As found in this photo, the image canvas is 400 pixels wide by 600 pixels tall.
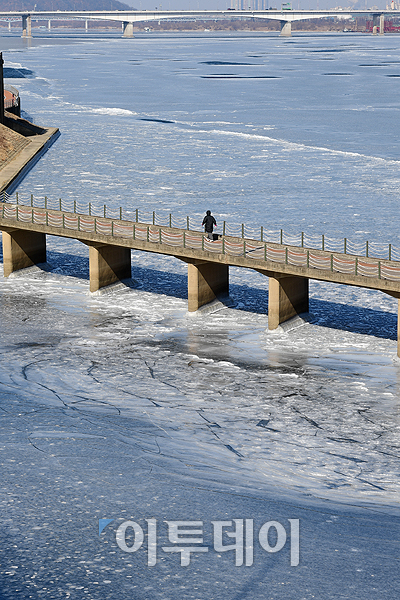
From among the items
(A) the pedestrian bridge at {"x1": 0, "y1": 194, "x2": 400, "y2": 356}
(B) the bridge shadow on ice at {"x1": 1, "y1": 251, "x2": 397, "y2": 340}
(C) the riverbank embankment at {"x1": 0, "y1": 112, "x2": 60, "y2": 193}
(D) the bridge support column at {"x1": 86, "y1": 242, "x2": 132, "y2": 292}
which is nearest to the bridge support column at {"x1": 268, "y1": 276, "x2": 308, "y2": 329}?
(A) the pedestrian bridge at {"x1": 0, "y1": 194, "x2": 400, "y2": 356}

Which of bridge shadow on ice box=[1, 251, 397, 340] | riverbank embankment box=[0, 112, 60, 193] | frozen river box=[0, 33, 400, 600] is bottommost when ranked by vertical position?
frozen river box=[0, 33, 400, 600]

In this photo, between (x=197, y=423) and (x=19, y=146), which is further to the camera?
(x=19, y=146)

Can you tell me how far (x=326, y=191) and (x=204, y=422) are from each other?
178ft

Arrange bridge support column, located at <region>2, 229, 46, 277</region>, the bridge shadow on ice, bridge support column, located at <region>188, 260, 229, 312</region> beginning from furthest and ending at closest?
bridge support column, located at <region>2, 229, 46, 277</region>
bridge support column, located at <region>188, 260, 229, 312</region>
the bridge shadow on ice

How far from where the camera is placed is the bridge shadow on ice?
49.5 meters

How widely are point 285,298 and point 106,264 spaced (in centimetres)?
1316

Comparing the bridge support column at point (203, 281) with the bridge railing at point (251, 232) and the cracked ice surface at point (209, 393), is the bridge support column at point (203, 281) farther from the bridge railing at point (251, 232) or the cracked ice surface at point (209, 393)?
the bridge railing at point (251, 232)

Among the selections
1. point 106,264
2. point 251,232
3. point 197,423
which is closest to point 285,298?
point 106,264

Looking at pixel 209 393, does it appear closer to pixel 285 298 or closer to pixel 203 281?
pixel 285 298


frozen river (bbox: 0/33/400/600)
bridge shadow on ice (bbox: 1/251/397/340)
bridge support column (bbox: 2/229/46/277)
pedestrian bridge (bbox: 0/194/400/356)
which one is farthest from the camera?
bridge support column (bbox: 2/229/46/277)

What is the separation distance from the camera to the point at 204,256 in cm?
4962

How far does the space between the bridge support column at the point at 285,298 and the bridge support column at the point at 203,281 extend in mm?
4878

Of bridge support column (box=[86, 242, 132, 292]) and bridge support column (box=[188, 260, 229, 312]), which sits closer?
bridge support column (box=[188, 260, 229, 312])

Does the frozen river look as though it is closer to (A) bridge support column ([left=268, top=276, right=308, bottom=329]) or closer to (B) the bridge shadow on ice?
(B) the bridge shadow on ice
